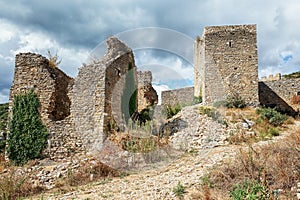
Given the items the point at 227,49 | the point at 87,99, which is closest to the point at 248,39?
the point at 227,49

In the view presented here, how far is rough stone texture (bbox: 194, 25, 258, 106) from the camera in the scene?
666 inches

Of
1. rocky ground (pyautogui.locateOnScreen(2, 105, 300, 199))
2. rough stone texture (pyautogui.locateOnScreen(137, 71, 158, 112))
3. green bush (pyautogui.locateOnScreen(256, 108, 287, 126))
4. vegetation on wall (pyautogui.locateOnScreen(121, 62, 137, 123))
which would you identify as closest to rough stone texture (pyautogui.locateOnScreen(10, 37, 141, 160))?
vegetation on wall (pyautogui.locateOnScreen(121, 62, 137, 123))

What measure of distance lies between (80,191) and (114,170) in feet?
4.69

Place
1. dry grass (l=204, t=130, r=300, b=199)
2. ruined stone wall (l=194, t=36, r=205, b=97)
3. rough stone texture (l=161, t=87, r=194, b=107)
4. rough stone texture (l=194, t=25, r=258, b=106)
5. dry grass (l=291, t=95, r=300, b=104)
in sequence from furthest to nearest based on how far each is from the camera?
rough stone texture (l=161, t=87, r=194, b=107), dry grass (l=291, t=95, r=300, b=104), ruined stone wall (l=194, t=36, r=205, b=97), rough stone texture (l=194, t=25, r=258, b=106), dry grass (l=204, t=130, r=300, b=199)

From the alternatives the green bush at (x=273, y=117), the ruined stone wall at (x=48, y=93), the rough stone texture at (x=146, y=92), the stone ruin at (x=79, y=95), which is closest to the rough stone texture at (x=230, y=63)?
the green bush at (x=273, y=117)

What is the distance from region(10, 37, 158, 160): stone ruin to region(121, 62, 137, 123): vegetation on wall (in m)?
0.67

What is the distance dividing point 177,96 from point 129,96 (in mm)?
10769

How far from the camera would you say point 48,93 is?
10797mm

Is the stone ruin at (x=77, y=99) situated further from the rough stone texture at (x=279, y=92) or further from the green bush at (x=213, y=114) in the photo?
the rough stone texture at (x=279, y=92)

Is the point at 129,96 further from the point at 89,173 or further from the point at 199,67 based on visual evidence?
the point at 199,67

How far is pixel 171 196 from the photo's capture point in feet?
18.5

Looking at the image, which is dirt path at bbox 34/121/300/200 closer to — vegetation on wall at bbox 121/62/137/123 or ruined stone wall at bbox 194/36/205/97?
vegetation on wall at bbox 121/62/137/123

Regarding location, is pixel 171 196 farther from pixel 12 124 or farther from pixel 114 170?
pixel 12 124

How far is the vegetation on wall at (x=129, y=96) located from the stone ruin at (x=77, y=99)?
2.20ft
